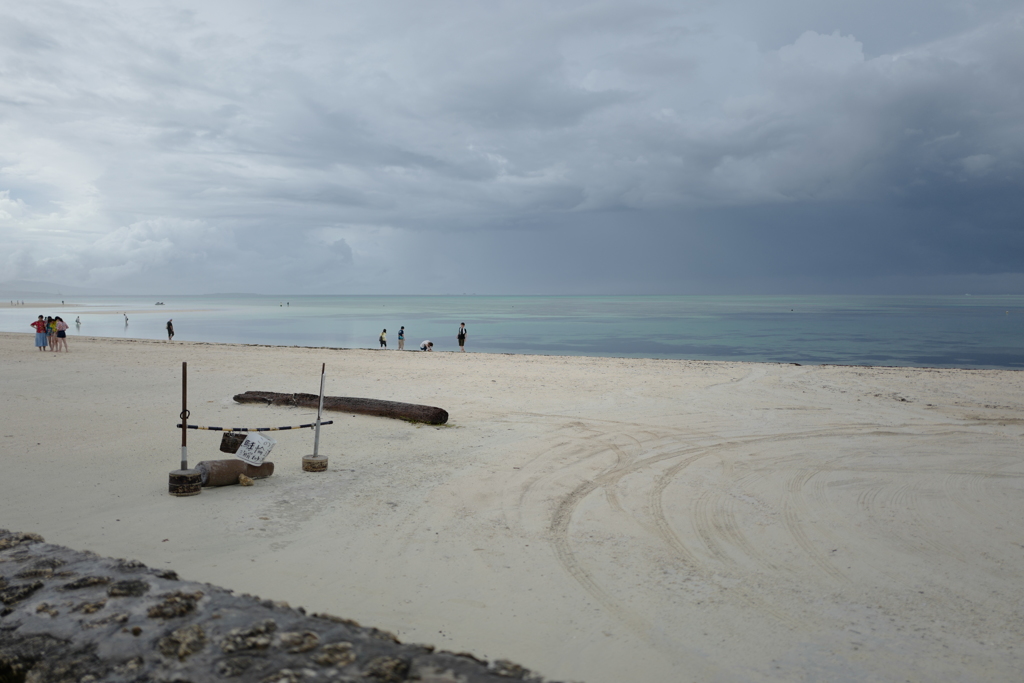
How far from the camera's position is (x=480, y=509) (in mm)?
7121

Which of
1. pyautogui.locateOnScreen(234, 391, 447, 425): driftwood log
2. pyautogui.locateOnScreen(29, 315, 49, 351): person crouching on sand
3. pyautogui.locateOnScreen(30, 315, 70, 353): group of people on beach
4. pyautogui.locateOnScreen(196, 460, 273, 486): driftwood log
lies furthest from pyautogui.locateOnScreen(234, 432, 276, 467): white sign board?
Result: pyautogui.locateOnScreen(29, 315, 49, 351): person crouching on sand

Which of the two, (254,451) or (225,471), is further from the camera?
(254,451)

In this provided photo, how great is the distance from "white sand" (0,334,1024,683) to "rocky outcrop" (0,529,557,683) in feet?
3.06

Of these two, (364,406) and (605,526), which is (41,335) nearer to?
(364,406)

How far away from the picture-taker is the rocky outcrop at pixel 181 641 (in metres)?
3.20

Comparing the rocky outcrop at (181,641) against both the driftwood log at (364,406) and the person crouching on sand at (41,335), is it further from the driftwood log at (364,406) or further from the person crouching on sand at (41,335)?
the person crouching on sand at (41,335)

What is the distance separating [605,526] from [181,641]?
4293 millimetres

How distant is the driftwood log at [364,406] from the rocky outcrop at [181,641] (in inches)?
296

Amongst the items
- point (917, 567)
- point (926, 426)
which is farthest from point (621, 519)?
point (926, 426)

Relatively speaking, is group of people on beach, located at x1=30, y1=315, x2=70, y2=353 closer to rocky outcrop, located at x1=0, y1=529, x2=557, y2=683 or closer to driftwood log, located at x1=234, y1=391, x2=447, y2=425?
driftwood log, located at x1=234, y1=391, x2=447, y2=425

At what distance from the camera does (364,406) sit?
40.8ft

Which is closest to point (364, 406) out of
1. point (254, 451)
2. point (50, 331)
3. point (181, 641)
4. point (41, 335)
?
point (254, 451)

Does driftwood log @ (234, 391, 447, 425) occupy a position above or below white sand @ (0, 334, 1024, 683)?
above

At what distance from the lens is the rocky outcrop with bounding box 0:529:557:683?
3.20 m
